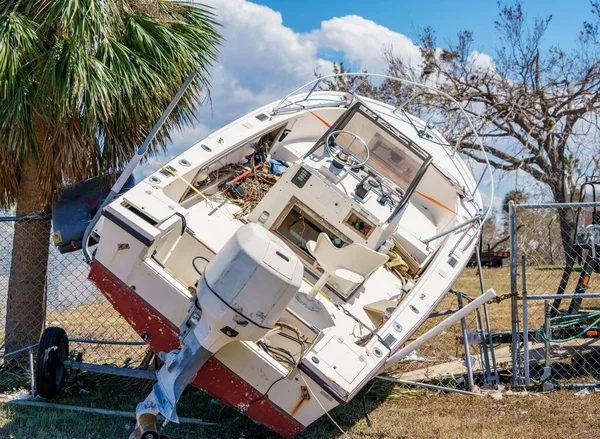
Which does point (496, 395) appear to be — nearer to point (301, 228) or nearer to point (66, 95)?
point (301, 228)

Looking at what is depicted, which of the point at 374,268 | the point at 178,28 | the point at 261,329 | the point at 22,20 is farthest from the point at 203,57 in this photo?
the point at 261,329

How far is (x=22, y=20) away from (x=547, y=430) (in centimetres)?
590

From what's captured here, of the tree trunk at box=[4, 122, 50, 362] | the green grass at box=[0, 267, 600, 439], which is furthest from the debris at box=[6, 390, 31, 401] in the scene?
the tree trunk at box=[4, 122, 50, 362]

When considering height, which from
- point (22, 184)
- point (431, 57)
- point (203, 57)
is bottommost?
point (22, 184)

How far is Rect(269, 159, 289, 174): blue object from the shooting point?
7047 mm

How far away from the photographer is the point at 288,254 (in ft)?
12.8

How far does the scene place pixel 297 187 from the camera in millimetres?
5934

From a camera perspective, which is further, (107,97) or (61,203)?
(61,203)

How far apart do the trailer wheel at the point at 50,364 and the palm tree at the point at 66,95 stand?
3.64 ft

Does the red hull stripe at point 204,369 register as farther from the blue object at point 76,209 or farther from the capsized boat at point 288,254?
the blue object at point 76,209

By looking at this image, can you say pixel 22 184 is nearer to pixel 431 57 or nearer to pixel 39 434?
pixel 39 434

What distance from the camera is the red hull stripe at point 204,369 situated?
176 inches

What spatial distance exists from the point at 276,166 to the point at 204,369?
317 cm

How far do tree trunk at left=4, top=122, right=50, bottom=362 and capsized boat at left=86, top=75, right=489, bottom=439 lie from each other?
1350 millimetres
